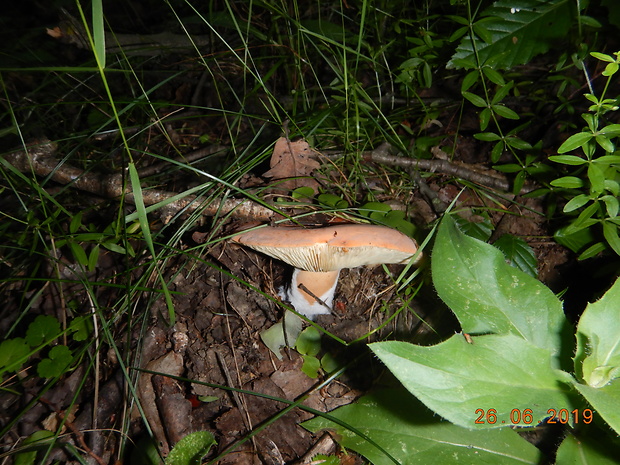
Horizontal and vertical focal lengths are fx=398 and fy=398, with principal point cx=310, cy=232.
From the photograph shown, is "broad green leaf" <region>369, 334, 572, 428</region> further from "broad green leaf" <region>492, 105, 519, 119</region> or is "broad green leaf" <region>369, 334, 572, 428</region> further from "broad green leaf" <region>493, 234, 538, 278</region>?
"broad green leaf" <region>492, 105, 519, 119</region>

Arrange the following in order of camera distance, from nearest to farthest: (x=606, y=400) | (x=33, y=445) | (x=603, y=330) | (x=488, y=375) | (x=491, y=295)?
(x=606, y=400)
(x=488, y=375)
(x=603, y=330)
(x=491, y=295)
(x=33, y=445)

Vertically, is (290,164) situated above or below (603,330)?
above

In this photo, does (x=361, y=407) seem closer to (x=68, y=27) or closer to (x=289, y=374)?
(x=289, y=374)

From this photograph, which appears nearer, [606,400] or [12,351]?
[606,400]

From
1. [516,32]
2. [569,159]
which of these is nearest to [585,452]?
[569,159]

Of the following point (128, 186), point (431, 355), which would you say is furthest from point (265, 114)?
point (431, 355)

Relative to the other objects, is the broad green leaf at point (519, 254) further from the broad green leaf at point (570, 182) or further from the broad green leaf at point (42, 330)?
the broad green leaf at point (42, 330)

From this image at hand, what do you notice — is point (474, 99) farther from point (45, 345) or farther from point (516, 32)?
point (45, 345)

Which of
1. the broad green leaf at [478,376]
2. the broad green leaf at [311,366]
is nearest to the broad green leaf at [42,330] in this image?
the broad green leaf at [311,366]
